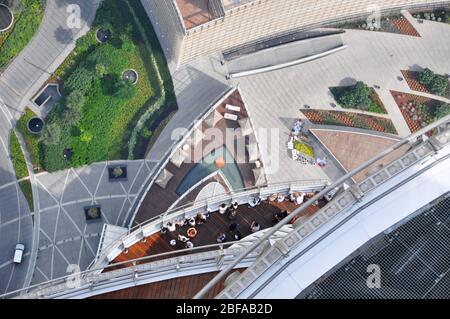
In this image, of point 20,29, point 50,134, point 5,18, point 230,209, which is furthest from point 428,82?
point 5,18

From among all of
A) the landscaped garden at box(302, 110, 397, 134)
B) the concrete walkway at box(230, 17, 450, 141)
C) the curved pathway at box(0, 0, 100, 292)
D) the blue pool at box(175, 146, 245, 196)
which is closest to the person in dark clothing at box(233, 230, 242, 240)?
the blue pool at box(175, 146, 245, 196)

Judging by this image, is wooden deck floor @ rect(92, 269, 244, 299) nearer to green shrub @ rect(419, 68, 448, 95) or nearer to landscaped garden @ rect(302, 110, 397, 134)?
landscaped garden @ rect(302, 110, 397, 134)

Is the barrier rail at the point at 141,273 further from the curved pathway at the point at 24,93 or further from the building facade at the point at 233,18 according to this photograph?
the building facade at the point at 233,18

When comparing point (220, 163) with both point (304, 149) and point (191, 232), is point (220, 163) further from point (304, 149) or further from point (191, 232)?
point (191, 232)

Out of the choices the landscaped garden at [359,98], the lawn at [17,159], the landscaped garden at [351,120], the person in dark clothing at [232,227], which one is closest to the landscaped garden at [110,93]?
the lawn at [17,159]

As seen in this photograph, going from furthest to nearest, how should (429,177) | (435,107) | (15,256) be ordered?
(435,107) → (15,256) → (429,177)

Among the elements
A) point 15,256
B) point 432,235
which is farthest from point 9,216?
point 432,235

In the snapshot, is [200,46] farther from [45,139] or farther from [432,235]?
[432,235]

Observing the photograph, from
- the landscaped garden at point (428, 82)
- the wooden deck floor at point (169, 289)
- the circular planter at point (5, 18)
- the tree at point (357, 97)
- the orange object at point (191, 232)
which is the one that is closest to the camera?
the wooden deck floor at point (169, 289)

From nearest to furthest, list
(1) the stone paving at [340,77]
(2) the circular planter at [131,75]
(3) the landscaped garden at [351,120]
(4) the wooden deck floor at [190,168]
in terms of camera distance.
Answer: (4) the wooden deck floor at [190,168] → (1) the stone paving at [340,77] → (3) the landscaped garden at [351,120] → (2) the circular planter at [131,75]
